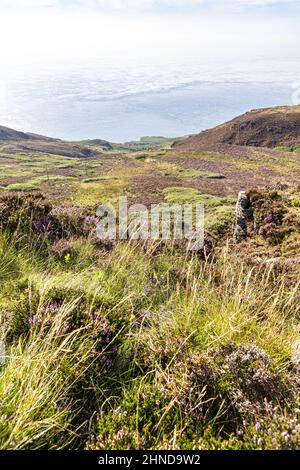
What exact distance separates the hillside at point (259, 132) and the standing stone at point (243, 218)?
8483 centimetres

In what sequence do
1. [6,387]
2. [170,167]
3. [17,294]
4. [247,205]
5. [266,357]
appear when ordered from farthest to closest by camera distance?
1. [170,167]
2. [247,205]
3. [17,294]
4. [266,357]
5. [6,387]

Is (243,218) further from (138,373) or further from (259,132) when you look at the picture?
(259,132)

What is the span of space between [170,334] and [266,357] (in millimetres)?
1063

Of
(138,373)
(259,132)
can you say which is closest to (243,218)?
(138,373)

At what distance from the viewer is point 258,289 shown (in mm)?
5895

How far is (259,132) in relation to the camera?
105500 mm

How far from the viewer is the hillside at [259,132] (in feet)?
322

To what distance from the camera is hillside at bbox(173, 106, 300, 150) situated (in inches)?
3865

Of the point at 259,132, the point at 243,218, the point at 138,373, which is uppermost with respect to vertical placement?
the point at 259,132

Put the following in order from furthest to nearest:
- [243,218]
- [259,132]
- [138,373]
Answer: [259,132] → [243,218] → [138,373]

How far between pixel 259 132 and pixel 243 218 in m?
103

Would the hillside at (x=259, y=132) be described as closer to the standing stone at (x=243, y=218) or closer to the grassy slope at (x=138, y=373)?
the standing stone at (x=243, y=218)
